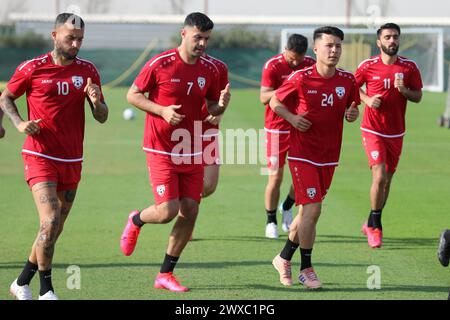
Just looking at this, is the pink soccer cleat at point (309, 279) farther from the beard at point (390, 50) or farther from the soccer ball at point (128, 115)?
the soccer ball at point (128, 115)

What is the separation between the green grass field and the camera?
935 cm

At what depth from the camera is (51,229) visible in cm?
855

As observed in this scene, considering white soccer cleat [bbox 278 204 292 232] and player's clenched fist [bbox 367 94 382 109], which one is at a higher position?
player's clenched fist [bbox 367 94 382 109]

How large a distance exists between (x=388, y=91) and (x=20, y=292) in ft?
17.7

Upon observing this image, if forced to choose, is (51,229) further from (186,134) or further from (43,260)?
(186,134)

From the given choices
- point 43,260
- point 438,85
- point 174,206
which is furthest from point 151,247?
point 438,85

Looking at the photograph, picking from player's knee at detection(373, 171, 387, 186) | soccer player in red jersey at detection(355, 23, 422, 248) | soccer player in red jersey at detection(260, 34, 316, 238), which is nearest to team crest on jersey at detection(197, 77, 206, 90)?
soccer player in red jersey at detection(260, 34, 316, 238)

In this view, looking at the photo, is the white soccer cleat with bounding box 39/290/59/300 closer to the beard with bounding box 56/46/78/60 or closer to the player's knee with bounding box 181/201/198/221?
the player's knee with bounding box 181/201/198/221

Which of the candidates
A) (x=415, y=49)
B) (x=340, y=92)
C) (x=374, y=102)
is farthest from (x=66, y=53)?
(x=415, y=49)

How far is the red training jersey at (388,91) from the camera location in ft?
39.4

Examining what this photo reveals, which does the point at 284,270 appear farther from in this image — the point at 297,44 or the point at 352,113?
the point at 297,44

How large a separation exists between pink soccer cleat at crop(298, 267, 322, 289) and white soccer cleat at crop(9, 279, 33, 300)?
256 centimetres
